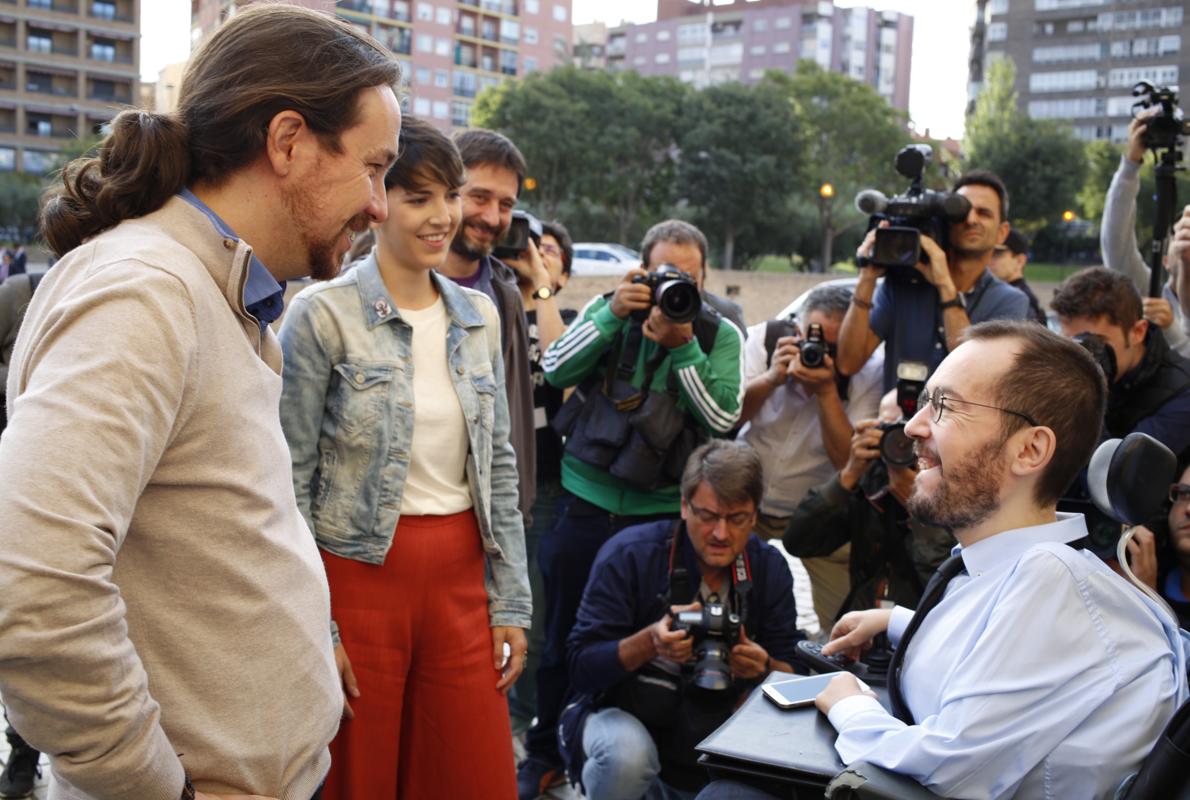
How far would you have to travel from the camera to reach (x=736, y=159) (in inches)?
1925

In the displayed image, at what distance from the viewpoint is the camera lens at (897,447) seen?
365cm

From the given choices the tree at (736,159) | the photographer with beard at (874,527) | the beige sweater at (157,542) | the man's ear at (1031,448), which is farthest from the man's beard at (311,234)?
the tree at (736,159)

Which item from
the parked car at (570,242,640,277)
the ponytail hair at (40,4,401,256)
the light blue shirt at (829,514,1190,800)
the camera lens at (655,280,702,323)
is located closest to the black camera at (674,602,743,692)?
the camera lens at (655,280,702,323)

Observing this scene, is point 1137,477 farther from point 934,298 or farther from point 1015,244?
point 1015,244

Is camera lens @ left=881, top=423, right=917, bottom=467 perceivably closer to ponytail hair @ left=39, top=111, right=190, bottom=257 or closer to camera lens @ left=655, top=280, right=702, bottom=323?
camera lens @ left=655, top=280, right=702, bottom=323

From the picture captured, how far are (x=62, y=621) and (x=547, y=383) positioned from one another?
357 centimetres

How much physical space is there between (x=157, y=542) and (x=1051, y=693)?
1.62m

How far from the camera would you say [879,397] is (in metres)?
4.93

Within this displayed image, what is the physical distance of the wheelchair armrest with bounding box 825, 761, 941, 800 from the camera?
2100 mm

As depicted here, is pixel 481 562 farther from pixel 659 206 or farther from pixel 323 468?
pixel 659 206

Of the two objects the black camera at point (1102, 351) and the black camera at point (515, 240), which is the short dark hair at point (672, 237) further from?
the black camera at point (1102, 351)

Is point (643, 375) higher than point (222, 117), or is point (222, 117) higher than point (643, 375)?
point (222, 117)

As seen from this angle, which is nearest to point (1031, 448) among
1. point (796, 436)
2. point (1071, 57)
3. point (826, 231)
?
point (796, 436)

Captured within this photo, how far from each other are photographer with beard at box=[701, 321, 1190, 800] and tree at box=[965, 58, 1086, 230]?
144ft
